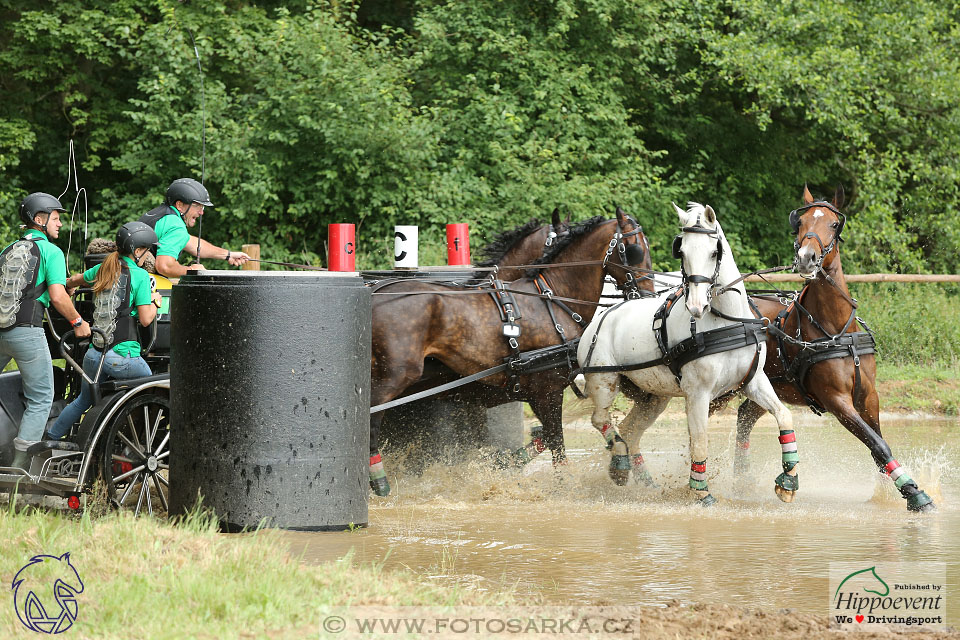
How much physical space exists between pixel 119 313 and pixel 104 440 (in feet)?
2.84

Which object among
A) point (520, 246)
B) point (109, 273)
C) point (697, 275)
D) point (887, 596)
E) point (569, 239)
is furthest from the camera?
point (520, 246)

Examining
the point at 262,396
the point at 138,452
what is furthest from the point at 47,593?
the point at 138,452

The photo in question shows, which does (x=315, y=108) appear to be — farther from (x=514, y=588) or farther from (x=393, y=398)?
(x=514, y=588)

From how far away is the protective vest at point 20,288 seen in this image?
6762 millimetres

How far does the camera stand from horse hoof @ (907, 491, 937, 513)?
7.41 meters

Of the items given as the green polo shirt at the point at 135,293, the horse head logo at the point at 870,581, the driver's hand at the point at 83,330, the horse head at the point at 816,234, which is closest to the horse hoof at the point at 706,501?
the horse head at the point at 816,234

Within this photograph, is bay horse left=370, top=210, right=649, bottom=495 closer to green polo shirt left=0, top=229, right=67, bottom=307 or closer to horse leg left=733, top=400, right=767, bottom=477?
horse leg left=733, top=400, right=767, bottom=477

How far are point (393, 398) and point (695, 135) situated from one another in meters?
13.3

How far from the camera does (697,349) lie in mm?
7691

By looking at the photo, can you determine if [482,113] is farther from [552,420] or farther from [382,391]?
[382,391]

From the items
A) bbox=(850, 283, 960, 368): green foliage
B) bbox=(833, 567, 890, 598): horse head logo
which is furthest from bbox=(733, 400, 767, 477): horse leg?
bbox=(850, 283, 960, 368): green foliage

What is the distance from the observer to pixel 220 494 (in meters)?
6.14

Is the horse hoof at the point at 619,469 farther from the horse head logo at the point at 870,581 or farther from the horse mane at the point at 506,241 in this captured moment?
the horse head logo at the point at 870,581

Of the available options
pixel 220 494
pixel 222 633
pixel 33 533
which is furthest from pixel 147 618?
pixel 220 494
